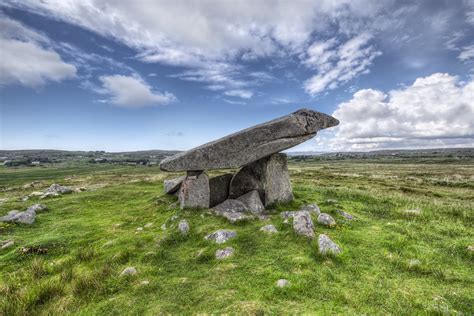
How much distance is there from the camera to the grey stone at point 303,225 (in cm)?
1005

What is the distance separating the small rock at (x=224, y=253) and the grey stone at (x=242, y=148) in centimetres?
678

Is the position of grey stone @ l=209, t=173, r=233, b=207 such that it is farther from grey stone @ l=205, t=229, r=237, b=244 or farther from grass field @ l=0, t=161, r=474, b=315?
grey stone @ l=205, t=229, r=237, b=244

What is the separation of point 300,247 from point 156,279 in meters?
5.17

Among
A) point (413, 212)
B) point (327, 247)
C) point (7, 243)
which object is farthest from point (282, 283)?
point (7, 243)

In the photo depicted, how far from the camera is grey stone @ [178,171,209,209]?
1527 cm

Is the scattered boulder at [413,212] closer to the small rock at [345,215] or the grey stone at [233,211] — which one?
the small rock at [345,215]

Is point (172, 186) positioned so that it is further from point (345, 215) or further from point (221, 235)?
point (345, 215)

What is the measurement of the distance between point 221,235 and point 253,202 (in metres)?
4.72

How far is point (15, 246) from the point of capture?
11.3 m

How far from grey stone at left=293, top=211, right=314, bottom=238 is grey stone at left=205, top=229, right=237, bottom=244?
265 cm

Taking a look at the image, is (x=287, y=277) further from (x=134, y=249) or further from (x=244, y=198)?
(x=244, y=198)

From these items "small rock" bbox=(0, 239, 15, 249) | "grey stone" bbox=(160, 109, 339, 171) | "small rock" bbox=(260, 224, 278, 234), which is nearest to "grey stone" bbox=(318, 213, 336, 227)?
"small rock" bbox=(260, 224, 278, 234)

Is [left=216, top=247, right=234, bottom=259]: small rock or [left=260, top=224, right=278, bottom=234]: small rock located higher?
[left=260, top=224, right=278, bottom=234]: small rock

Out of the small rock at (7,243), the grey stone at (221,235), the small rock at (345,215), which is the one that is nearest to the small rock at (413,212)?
the small rock at (345,215)
